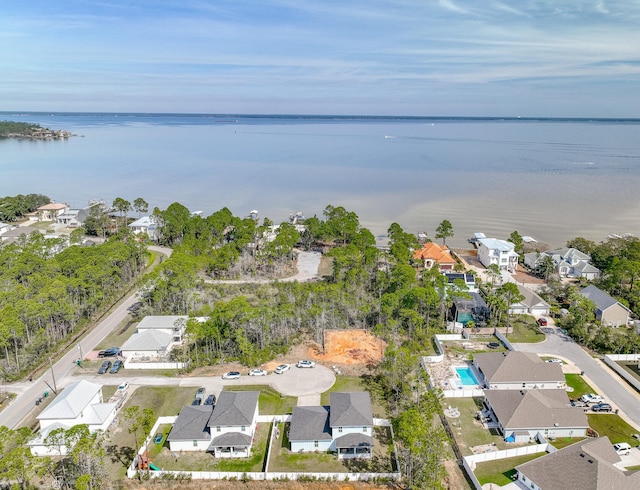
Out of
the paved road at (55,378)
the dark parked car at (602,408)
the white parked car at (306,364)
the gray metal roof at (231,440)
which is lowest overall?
the paved road at (55,378)

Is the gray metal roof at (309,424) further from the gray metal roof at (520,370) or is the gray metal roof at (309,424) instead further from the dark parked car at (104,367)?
the dark parked car at (104,367)

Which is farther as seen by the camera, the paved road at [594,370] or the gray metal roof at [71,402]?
the paved road at [594,370]

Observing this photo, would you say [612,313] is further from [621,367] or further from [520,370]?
[520,370]

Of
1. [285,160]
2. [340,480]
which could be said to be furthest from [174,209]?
[285,160]

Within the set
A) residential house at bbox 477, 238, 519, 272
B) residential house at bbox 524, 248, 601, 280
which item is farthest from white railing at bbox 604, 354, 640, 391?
residential house at bbox 477, 238, 519, 272

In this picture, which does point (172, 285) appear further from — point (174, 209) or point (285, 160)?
point (285, 160)

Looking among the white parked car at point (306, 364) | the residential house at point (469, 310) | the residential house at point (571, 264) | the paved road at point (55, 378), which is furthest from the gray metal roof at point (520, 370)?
the paved road at point (55, 378)

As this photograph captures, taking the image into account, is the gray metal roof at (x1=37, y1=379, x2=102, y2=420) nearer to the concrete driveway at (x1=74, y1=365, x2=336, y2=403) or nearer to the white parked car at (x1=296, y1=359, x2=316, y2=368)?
the concrete driveway at (x1=74, y1=365, x2=336, y2=403)

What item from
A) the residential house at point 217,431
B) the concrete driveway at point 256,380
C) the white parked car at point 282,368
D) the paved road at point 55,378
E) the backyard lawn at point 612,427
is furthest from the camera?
the white parked car at point 282,368

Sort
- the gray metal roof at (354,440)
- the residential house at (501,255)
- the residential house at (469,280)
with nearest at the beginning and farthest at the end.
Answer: the gray metal roof at (354,440)
the residential house at (469,280)
the residential house at (501,255)

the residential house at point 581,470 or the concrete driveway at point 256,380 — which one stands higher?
the residential house at point 581,470
